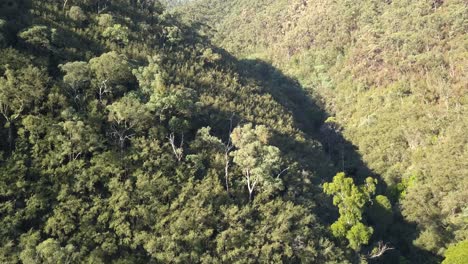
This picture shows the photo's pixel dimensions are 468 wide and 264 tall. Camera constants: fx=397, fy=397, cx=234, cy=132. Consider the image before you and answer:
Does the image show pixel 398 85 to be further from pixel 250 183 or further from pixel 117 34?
pixel 117 34

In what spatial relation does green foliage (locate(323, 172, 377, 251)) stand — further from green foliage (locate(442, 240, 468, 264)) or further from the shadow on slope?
green foliage (locate(442, 240, 468, 264))

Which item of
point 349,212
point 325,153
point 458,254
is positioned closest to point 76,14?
point 349,212

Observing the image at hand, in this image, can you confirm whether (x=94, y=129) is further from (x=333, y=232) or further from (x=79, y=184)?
(x=333, y=232)

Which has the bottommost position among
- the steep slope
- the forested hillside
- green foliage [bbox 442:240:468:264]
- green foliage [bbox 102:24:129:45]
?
the steep slope

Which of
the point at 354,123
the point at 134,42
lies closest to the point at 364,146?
the point at 354,123

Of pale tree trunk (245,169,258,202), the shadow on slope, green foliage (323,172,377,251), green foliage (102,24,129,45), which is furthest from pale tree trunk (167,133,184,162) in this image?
green foliage (102,24,129,45)

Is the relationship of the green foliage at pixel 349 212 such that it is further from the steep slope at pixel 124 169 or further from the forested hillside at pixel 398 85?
the forested hillside at pixel 398 85

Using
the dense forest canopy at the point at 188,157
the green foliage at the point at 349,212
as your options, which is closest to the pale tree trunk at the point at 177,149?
the dense forest canopy at the point at 188,157
